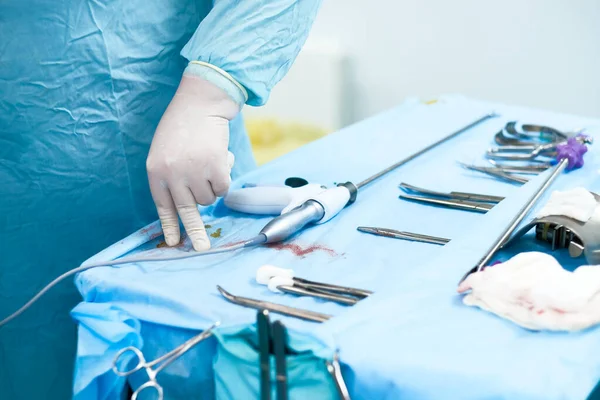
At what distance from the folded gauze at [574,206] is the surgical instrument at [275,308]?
1.01ft

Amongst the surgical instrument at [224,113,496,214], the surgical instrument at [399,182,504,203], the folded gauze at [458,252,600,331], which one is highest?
the folded gauze at [458,252,600,331]

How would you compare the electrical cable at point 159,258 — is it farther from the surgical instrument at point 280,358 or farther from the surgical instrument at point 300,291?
the surgical instrument at point 280,358

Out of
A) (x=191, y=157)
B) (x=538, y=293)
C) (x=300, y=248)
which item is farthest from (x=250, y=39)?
(x=538, y=293)

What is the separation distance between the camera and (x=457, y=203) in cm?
98

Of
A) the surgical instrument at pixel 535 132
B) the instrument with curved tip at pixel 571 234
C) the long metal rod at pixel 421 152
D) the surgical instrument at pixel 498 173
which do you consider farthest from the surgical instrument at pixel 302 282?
the surgical instrument at pixel 535 132

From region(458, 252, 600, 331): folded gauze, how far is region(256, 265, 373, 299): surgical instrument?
11cm

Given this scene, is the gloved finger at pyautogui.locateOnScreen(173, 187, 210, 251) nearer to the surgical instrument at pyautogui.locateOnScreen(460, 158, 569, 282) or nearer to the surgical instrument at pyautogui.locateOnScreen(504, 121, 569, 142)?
the surgical instrument at pyautogui.locateOnScreen(460, 158, 569, 282)

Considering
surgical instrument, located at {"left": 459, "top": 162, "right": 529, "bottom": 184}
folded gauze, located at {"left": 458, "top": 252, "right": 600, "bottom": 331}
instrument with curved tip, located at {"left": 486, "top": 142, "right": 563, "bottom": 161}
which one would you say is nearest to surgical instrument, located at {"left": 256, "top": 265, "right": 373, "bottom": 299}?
folded gauze, located at {"left": 458, "top": 252, "right": 600, "bottom": 331}

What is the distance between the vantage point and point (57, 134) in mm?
998

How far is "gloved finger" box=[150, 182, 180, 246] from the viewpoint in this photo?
92cm

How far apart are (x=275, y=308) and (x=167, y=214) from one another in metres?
0.30

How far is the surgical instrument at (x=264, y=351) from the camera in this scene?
59cm

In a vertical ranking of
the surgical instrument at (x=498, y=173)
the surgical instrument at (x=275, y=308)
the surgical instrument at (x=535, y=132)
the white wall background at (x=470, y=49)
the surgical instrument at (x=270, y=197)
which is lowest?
the white wall background at (x=470, y=49)

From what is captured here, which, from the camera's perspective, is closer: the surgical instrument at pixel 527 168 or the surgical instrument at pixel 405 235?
the surgical instrument at pixel 405 235
